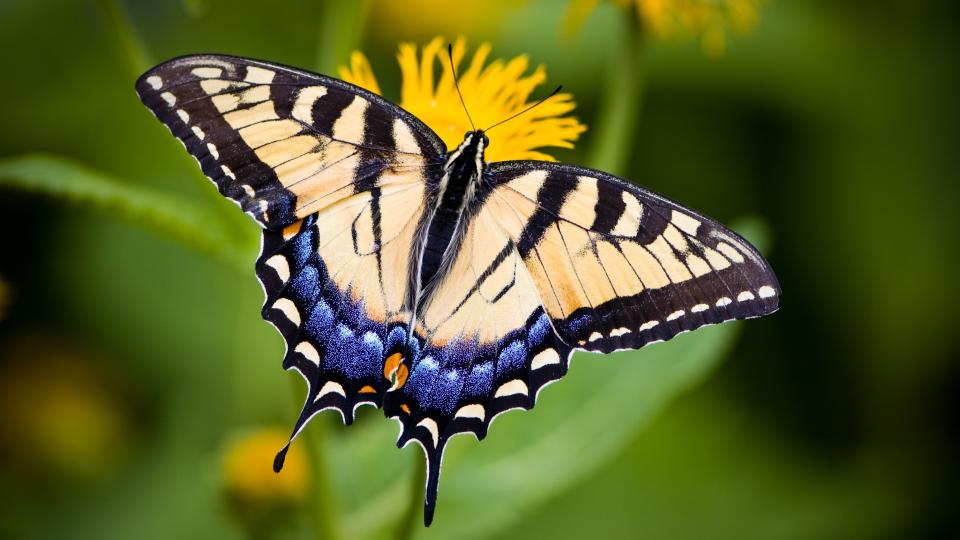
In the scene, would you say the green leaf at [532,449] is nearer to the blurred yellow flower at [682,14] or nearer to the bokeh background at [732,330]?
the blurred yellow flower at [682,14]

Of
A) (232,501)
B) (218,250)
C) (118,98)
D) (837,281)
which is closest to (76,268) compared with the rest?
(118,98)

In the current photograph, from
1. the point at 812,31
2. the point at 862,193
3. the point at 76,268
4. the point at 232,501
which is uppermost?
the point at 812,31

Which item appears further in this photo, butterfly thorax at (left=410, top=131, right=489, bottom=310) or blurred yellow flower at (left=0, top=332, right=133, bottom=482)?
blurred yellow flower at (left=0, top=332, right=133, bottom=482)

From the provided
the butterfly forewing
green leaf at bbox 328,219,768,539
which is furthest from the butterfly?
green leaf at bbox 328,219,768,539

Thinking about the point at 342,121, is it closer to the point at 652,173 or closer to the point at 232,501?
the point at 232,501

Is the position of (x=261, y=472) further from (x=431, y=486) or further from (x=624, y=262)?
(x=624, y=262)

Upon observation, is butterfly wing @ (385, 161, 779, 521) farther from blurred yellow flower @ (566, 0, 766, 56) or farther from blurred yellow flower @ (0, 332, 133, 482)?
blurred yellow flower @ (0, 332, 133, 482)

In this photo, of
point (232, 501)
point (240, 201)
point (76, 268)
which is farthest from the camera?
point (76, 268)

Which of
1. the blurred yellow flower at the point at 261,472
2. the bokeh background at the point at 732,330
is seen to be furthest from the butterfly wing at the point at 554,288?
the bokeh background at the point at 732,330
